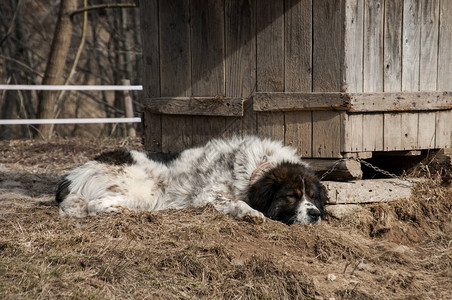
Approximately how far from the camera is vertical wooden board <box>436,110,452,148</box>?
232 inches

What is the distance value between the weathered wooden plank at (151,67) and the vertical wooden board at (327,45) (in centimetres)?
201

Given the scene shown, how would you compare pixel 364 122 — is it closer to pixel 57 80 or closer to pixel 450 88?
pixel 450 88

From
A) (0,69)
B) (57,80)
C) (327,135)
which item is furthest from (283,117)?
(0,69)

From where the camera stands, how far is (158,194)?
5.71 meters

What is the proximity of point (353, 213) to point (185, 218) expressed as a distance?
5.63ft

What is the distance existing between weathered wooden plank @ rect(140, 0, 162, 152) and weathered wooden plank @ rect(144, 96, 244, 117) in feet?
0.53

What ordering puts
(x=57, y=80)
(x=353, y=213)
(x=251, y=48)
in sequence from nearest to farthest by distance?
Answer: (x=353, y=213)
(x=251, y=48)
(x=57, y=80)

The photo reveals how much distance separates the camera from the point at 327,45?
212 inches

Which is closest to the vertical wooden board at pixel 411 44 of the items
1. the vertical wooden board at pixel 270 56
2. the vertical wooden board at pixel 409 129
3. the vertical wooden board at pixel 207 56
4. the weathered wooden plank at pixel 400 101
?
the weathered wooden plank at pixel 400 101


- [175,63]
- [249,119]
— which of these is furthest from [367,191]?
[175,63]

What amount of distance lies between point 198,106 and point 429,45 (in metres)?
2.58

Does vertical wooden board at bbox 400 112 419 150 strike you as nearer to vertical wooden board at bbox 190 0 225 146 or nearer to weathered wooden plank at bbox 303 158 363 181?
weathered wooden plank at bbox 303 158 363 181

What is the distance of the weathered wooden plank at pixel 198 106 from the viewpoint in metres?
5.89

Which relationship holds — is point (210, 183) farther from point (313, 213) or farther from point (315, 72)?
point (315, 72)
